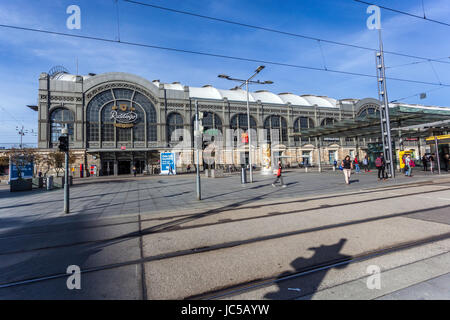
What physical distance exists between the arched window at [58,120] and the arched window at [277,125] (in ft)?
120

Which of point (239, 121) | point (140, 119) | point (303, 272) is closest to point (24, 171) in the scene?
point (140, 119)

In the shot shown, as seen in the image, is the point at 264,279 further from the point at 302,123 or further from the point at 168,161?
the point at 302,123

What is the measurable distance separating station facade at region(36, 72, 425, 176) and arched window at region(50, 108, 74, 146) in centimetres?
13

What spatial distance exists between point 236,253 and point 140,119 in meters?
39.1

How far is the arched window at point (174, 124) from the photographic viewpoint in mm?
40375

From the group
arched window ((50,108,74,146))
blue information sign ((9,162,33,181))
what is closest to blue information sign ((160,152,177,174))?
blue information sign ((9,162,33,181))

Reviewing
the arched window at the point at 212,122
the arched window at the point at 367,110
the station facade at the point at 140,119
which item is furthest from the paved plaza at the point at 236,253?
the arched window at the point at 367,110

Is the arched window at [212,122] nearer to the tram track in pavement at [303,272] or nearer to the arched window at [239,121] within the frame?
the arched window at [239,121]

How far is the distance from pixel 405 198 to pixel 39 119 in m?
44.0

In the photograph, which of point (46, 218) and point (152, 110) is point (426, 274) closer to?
point (46, 218)

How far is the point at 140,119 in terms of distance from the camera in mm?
38688

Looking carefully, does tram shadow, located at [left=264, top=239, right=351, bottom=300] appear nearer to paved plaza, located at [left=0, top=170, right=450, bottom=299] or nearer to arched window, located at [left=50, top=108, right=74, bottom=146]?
Answer: paved plaza, located at [left=0, top=170, right=450, bottom=299]

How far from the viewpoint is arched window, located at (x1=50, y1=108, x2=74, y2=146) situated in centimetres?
3413

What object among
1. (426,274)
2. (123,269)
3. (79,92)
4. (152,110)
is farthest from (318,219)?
(79,92)
